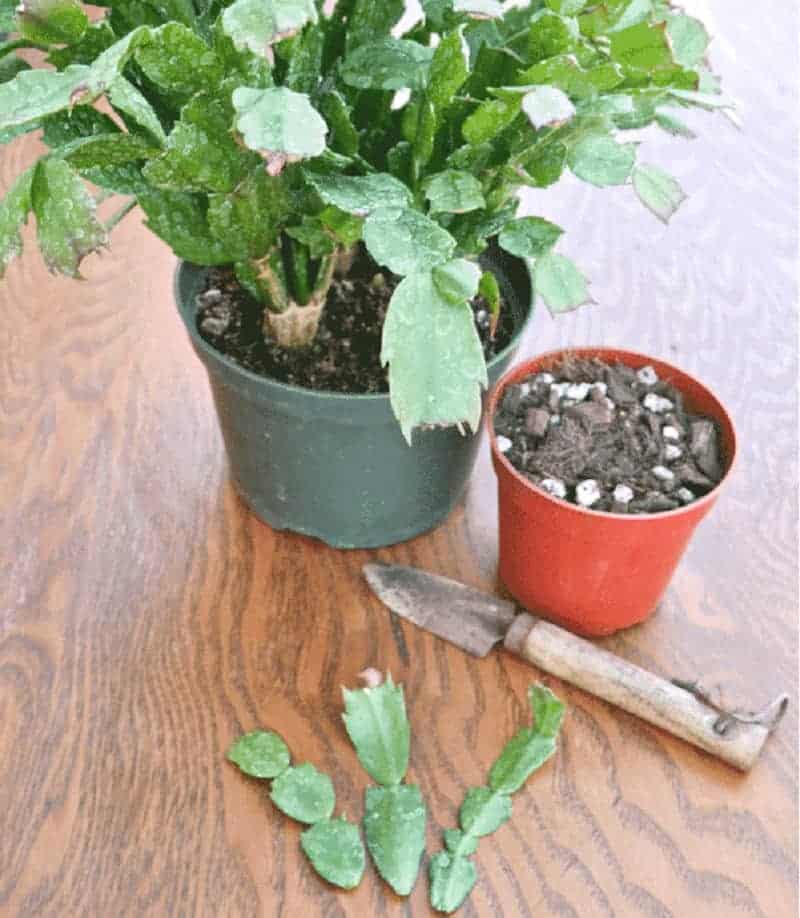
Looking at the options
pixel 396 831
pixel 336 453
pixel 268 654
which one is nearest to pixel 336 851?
pixel 396 831

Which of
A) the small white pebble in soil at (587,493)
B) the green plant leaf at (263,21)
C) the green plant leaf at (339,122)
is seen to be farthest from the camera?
the small white pebble in soil at (587,493)

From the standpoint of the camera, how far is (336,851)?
58 centimetres

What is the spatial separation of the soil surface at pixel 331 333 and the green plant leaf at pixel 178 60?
0.75ft

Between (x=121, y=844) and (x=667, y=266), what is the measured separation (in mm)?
735

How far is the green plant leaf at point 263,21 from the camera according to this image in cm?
45

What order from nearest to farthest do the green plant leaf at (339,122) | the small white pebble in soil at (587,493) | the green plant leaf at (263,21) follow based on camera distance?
1. the green plant leaf at (263,21)
2. the green plant leaf at (339,122)
3. the small white pebble in soil at (587,493)

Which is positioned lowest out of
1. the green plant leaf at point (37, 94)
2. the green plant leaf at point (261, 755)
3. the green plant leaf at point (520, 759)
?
the green plant leaf at point (520, 759)

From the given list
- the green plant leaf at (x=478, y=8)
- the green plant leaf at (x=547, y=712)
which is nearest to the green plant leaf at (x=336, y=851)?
the green plant leaf at (x=547, y=712)

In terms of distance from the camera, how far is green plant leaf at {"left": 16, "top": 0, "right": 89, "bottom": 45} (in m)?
0.50

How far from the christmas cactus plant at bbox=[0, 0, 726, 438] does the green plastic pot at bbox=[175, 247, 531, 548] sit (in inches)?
3.6

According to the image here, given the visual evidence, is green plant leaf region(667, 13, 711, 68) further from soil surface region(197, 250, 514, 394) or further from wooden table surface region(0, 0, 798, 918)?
Answer: wooden table surface region(0, 0, 798, 918)

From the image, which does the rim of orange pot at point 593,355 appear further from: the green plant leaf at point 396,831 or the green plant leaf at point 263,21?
the green plant leaf at point 263,21

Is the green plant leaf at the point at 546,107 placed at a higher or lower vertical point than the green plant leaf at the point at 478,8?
lower

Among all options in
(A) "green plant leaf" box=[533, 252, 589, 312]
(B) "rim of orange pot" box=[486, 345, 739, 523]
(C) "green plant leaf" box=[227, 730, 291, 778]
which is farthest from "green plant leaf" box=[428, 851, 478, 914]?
(A) "green plant leaf" box=[533, 252, 589, 312]
